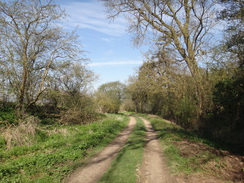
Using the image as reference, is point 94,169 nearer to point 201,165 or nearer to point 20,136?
point 201,165

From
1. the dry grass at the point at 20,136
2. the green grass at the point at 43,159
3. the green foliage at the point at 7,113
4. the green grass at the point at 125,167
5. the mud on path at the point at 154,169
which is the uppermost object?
the green foliage at the point at 7,113

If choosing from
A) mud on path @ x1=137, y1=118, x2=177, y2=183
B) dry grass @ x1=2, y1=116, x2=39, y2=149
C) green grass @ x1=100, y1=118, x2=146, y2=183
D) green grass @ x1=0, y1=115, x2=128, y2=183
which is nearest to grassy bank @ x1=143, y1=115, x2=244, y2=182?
mud on path @ x1=137, y1=118, x2=177, y2=183

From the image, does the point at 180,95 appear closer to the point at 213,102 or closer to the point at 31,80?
the point at 213,102

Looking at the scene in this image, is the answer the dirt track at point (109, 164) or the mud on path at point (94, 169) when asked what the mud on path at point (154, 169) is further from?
the mud on path at point (94, 169)

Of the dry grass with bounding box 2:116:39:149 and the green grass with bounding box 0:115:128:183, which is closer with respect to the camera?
the green grass with bounding box 0:115:128:183

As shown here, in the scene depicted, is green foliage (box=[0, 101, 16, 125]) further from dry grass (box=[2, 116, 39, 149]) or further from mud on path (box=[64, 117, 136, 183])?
mud on path (box=[64, 117, 136, 183])

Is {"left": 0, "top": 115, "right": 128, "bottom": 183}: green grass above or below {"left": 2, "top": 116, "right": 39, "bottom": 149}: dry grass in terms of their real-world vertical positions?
below

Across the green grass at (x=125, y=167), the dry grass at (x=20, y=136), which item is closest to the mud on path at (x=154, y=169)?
the green grass at (x=125, y=167)

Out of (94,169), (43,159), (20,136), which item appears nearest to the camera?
(94,169)

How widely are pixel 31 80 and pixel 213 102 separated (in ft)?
47.1

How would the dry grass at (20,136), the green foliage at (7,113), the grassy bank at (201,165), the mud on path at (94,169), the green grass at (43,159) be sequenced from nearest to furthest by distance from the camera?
the green grass at (43,159) → the mud on path at (94,169) → the grassy bank at (201,165) → the dry grass at (20,136) → the green foliage at (7,113)

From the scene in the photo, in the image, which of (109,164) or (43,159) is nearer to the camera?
(43,159)

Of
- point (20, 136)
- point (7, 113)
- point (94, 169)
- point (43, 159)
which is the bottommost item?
point (94, 169)

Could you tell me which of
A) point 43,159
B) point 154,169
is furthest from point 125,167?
point 43,159
